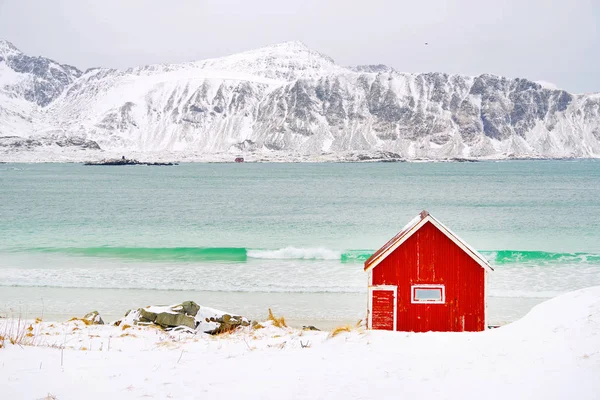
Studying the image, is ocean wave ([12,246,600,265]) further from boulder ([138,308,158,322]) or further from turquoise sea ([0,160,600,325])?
boulder ([138,308,158,322])

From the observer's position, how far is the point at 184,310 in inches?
627

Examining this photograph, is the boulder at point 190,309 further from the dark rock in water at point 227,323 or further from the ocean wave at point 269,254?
the ocean wave at point 269,254

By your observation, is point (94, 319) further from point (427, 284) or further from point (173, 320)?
point (427, 284)

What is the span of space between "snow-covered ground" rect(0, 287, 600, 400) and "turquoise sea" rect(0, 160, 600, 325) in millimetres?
9136

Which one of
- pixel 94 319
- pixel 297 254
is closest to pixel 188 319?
pixel 94 319

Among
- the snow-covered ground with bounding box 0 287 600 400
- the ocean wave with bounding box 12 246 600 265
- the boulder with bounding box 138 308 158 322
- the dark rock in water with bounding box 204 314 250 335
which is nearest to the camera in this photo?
the snow-covered ground with bounding box 0 287 600 400

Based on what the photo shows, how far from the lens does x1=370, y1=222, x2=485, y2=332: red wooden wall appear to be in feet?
48.2

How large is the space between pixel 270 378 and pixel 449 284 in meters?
7.70

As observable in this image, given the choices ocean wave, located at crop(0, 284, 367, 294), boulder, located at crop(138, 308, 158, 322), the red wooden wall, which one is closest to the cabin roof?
the red wooden wall

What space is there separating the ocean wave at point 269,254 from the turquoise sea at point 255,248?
7 centimetres

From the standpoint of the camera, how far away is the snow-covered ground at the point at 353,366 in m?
7.55

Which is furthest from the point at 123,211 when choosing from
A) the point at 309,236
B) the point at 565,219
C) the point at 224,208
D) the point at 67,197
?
the point at 565,219

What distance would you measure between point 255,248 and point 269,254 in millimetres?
2471

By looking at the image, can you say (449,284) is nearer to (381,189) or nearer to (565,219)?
(565,219)
